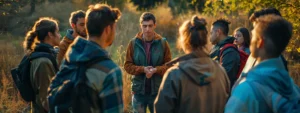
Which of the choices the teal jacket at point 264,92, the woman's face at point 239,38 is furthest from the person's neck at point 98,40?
the woman's face at point 239,38

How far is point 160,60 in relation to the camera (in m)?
5.71

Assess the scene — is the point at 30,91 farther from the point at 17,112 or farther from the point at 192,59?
the point at 17,112

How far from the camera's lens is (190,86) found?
3369 millimetres

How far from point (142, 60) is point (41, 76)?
1.93 m

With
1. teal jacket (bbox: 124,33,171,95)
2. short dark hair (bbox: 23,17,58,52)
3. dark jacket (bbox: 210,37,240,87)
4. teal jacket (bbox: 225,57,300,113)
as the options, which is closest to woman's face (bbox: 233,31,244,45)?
dark jacket (bbox: 210,37,240,87)

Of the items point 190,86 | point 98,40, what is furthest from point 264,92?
point 98,40

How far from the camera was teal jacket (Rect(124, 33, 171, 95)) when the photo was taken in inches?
222

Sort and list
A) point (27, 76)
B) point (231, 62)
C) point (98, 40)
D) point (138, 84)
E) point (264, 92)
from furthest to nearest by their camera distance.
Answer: point (138, 84) → point (231, 62) → point (27, 76) → point (98, 40) → point (264, 92)

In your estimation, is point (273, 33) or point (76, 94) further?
point (76, 94)

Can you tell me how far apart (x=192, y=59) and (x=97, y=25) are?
82cm

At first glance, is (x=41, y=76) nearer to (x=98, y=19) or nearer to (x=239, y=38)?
(x=98, y=19)

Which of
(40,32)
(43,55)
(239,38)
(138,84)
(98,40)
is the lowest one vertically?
(138,84)

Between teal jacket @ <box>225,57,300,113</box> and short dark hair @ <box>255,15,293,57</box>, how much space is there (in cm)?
7

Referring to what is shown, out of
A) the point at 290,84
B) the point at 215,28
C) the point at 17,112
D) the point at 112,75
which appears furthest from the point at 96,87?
the point at 17,112
